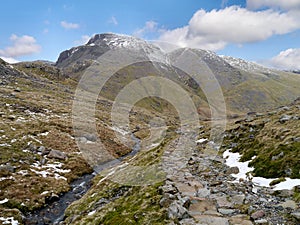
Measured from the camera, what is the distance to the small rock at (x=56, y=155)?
44069mm

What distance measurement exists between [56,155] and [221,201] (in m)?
34.1

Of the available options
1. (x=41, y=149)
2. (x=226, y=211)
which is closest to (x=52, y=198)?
(x=41, y=149)

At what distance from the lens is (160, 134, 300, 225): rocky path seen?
14.1 m

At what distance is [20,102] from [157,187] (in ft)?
220

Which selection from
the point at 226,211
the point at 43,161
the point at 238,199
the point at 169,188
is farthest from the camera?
the point at 43,161

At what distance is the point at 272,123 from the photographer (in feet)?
96.3

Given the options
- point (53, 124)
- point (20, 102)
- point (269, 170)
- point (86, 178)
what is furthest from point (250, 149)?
point (20, 102)

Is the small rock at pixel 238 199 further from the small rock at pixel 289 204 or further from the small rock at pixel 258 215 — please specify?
the small rock at pixel 289 204

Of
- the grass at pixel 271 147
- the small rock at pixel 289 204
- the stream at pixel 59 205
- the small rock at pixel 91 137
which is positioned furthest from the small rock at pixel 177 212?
the small rock at pixel 91 137

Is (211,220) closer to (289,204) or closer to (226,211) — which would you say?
(226,211)

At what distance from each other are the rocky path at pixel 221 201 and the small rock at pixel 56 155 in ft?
86.6

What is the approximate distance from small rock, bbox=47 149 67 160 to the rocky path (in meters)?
26.4

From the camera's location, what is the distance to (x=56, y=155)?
44531 millimetres

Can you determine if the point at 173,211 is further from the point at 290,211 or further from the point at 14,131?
the point at 14,131
